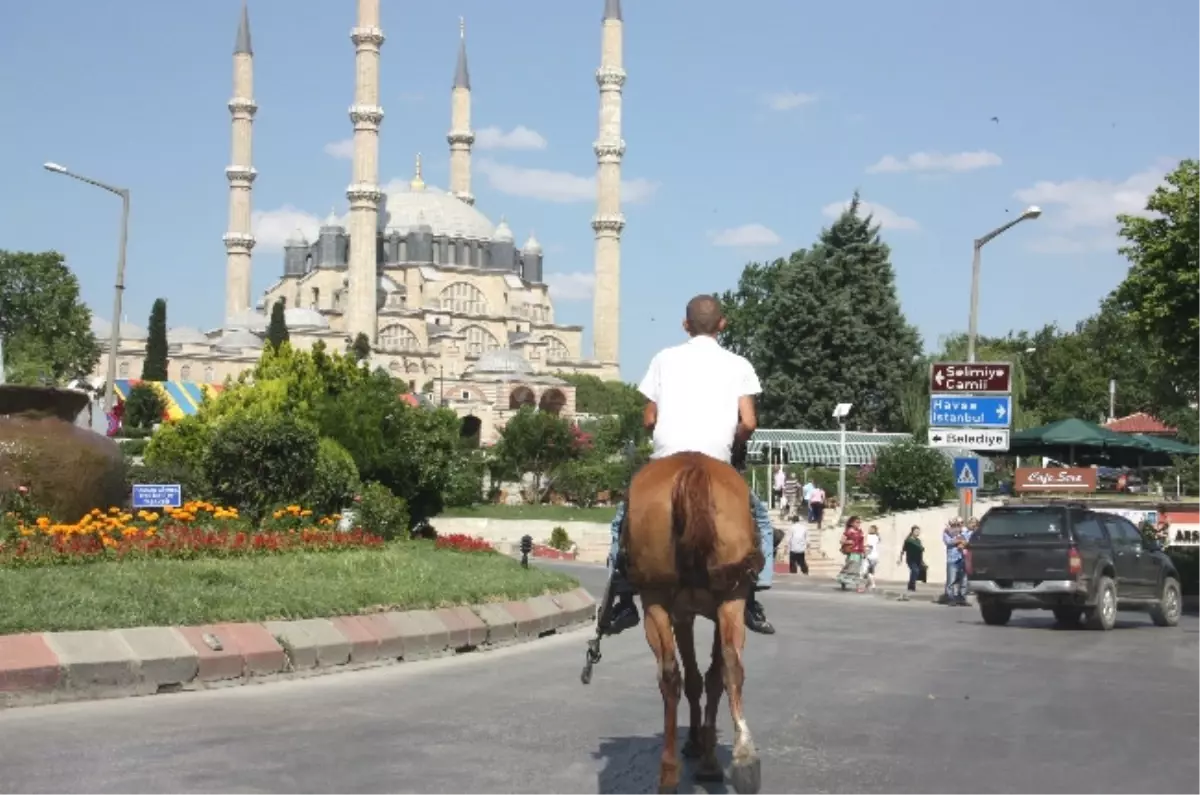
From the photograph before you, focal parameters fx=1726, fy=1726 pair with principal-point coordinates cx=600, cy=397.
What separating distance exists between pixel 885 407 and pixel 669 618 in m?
68.5

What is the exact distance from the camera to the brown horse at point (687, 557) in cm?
698

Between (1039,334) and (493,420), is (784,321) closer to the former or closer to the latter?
(1039,334)

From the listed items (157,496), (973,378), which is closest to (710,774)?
(157,496)

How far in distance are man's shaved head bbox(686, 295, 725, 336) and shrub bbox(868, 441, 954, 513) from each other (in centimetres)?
3639

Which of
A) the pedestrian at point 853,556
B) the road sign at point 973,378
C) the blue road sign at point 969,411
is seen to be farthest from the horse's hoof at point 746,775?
the pedestrian at point 853,556

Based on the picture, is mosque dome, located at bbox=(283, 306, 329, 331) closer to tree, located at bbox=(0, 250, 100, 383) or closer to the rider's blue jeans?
tree, located at bbox=(0, 250, 100, 383)

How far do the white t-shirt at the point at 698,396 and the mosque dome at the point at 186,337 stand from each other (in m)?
130

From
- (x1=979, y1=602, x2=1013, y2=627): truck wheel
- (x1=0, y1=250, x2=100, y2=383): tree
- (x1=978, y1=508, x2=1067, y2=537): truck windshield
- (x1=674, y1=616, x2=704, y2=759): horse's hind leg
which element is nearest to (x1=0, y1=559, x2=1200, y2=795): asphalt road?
(x1=674, y1=616, x2=704, y2=759): horse's hind leg

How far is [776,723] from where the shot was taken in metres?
9.81

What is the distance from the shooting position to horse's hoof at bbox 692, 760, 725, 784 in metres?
7.70

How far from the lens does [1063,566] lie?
20844 mm

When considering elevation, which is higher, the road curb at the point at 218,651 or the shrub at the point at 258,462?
the shrub at the point at 258,462

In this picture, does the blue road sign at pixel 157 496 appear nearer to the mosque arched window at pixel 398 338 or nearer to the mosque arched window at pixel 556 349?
the mosque arched window at pixel 398 338

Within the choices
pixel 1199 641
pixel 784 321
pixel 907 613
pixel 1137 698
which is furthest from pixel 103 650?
pixel 784 321
